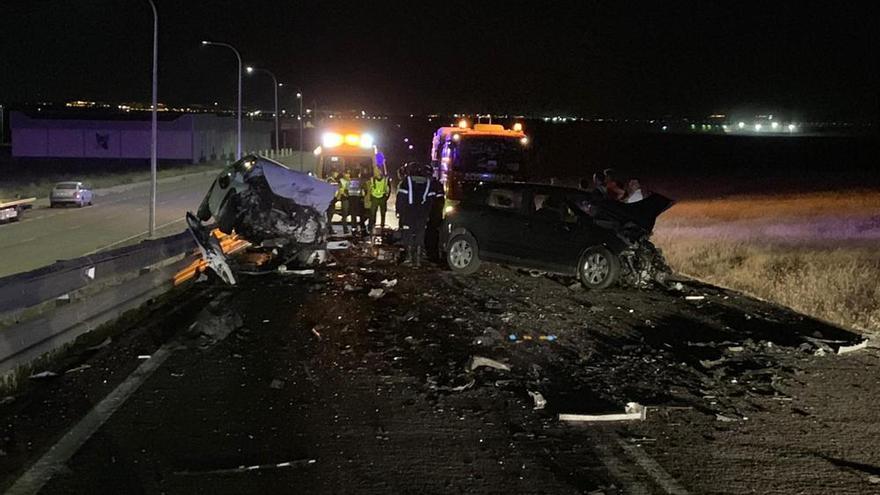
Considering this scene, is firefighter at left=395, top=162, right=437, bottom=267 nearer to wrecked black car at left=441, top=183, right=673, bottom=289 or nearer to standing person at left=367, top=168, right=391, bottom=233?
wrecked black car at left=441, top=183, right=673, bottom=289

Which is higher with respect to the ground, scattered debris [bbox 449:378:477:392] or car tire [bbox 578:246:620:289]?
car tire [bbox 578:246:620:289]

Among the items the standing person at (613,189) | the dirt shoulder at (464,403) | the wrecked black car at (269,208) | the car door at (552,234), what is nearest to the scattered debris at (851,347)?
the dirt shoulder at (464,403)

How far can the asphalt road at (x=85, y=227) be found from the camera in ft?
76.5

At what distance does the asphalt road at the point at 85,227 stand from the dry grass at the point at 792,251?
48.5 ft

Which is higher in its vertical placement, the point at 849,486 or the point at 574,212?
the point at 574,212

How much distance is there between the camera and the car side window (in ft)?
49.3

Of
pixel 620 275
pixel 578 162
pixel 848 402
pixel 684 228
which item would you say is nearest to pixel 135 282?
pixel 620 275

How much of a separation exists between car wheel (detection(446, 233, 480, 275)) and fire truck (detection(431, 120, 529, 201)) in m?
6.63

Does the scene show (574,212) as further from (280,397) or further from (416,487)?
(416,487)

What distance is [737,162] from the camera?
70.9 metres

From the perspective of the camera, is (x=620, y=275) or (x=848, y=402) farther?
(x=620, y=275)

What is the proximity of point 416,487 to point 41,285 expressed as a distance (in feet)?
17.5

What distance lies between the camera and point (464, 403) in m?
7.36

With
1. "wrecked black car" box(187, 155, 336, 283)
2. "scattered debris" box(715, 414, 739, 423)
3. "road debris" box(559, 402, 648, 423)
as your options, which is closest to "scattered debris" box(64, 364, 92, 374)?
"road debris" box(559, 402, 648, 423)
